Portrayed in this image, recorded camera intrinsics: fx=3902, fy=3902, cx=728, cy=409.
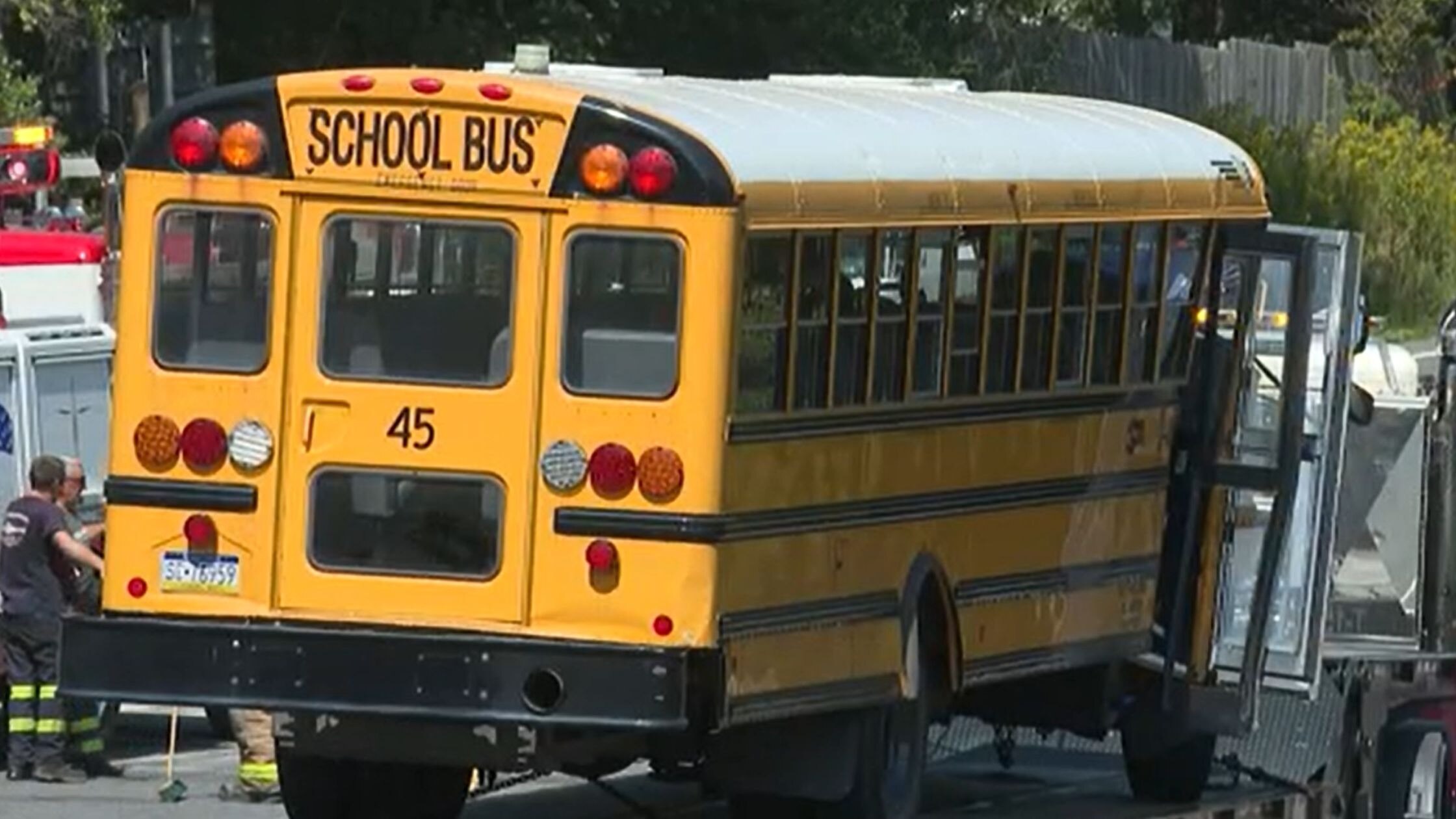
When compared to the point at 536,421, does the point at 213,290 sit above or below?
above

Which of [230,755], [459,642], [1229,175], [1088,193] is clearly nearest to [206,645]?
[459,642]

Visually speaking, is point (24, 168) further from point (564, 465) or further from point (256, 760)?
point (564, 465)

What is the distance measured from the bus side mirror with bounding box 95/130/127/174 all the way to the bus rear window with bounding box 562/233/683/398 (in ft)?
21.2

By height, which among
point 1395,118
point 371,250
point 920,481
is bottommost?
point 1395,118

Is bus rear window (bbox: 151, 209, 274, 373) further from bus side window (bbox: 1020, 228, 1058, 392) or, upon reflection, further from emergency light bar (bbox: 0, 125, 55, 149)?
emergency light bar (bbox: 0, 125, 55, 149)

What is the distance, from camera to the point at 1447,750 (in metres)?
15.2

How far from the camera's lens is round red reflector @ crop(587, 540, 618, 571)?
466 inches

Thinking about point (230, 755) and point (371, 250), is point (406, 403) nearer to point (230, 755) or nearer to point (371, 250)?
point (371, 250)

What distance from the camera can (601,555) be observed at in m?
11.8

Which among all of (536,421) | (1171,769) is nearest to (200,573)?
(536,421)

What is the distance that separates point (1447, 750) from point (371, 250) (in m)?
5.29

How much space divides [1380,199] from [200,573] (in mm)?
31986

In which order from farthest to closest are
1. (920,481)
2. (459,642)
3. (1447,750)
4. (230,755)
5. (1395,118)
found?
(1395,118) < (230,755) < (1447,750) < (920,481) < (459,642)

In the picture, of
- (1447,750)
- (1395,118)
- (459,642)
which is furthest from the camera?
(1395,118)
